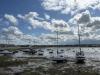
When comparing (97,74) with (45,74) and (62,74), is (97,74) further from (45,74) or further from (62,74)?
(45,74)

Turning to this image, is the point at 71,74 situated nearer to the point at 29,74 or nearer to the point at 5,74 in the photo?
the point at 29,74

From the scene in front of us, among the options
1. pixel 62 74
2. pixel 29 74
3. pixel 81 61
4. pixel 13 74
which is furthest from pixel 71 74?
pixel 81 61

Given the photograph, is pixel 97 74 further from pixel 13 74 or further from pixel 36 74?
pixel 13 74

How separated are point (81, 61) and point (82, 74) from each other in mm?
30810

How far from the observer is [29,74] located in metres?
45.6

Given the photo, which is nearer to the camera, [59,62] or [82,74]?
[82,74]

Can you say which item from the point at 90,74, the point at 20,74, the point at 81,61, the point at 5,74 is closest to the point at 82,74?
the point at 90,74

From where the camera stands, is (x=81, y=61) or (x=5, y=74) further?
(x=81, y=61)

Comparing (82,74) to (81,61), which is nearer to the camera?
(82,74)

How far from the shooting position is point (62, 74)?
45656mm

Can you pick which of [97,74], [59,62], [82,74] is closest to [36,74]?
[82,74]

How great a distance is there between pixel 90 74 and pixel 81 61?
30.5 m

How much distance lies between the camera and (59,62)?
Answer: 77250mm

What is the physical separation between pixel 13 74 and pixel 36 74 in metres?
4.36
